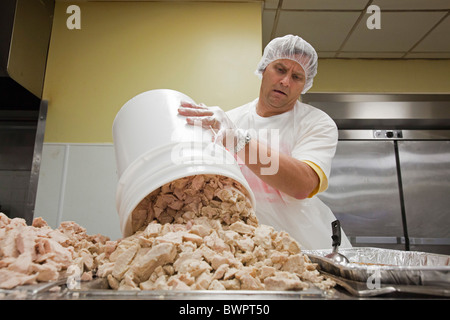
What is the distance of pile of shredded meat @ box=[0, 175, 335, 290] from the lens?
453 mm

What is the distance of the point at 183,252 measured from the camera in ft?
1.65

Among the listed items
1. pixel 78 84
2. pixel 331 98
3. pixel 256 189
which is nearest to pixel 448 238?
pixel 331 98

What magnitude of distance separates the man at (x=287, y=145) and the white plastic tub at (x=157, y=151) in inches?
5.6

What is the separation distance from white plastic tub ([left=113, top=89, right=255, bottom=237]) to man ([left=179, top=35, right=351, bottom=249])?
0.14 meters

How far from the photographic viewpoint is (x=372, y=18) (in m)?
2.05

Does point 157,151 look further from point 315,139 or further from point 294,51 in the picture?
point 294,51

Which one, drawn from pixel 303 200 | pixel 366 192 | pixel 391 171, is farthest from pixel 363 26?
pixel 303 200

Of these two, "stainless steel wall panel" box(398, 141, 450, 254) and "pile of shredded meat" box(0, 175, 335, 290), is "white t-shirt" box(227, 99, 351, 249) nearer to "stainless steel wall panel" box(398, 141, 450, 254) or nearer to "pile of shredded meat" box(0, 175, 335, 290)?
"pile of shredded meat" box(0, 175, 335, 290)

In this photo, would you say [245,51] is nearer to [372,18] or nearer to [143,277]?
[372,18]

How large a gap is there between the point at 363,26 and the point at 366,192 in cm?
122

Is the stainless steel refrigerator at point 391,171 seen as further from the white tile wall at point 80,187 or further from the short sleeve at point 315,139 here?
the white tile wall at point 80,187

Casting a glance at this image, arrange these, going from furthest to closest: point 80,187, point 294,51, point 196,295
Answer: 1. point 80,187
2. point 294,51
3. point 196,295

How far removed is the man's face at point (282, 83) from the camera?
4.15 ft

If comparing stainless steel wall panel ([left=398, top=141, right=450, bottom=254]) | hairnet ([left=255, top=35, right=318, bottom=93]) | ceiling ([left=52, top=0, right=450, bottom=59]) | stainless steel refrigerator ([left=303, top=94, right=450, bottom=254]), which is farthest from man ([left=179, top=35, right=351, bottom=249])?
stainless steel wall panel ([left=398, top=141, right=450, bottom=254])
